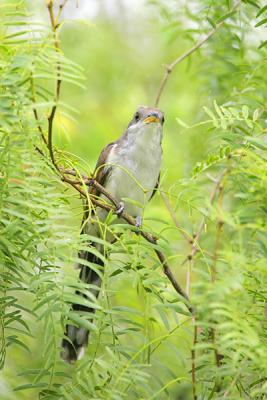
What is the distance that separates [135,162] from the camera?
4484 millimetres

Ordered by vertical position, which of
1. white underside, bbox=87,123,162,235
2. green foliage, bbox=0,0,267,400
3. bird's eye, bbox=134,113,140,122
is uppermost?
bird's eye, bbox=134,113,140,122

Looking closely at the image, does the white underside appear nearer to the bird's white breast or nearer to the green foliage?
the bird's white breast

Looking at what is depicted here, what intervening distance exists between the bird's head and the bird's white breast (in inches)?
1.1

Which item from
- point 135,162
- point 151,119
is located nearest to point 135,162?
point 135,162

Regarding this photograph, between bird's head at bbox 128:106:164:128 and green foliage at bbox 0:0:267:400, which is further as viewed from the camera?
bird's head at bbox 128:106:164:128

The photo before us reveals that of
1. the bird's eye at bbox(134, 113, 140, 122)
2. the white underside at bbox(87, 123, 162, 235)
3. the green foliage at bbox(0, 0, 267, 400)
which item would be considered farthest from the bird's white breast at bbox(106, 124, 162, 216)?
the green foliage at bbox(0, 0, 267, 400)

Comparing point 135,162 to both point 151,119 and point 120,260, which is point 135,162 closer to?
point 151,119

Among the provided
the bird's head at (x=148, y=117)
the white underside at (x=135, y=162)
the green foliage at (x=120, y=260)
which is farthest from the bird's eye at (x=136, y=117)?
the green foliage at (x=120, y=260)

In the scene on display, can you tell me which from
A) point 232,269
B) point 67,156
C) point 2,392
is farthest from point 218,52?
point 232,269

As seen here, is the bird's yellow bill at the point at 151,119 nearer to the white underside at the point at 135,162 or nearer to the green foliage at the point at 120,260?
the white underside at the point at 135,162

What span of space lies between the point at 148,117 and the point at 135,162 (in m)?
0.28

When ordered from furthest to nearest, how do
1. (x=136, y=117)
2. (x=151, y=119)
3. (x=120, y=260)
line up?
(x=136, y=117)
(x=151, y=119)
(x=120, y=260)

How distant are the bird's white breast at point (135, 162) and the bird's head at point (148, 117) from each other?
0.03 m

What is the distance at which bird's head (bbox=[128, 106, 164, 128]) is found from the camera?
14.5ft
